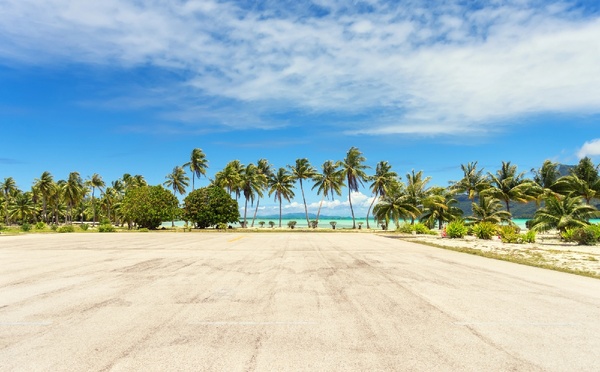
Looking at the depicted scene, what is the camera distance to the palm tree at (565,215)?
80.3 feet

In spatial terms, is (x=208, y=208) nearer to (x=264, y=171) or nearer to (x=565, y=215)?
(x=264, y=171)

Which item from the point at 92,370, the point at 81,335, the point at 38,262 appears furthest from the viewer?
the point at 38,262

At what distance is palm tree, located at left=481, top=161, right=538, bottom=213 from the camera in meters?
44.2

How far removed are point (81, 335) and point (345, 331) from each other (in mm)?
3574

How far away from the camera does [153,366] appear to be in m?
3.86

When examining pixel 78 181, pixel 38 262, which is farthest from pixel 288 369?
pixel 78 181

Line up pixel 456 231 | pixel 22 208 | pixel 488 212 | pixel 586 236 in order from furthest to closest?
pixel 22 208
pixel 488 212
pixel 456 231
pixel 586 236

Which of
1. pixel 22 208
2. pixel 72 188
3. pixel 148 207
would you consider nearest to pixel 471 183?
pixel 148 207

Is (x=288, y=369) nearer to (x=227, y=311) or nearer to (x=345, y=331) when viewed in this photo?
(x=345, y=331)

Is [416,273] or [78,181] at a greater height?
[78,181]

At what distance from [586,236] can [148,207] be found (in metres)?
59.1

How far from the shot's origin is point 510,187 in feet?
153

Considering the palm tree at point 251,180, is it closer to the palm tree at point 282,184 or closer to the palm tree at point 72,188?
the palm tree at point 282,184

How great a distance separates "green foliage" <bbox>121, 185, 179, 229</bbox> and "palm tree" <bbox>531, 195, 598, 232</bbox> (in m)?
55.2
